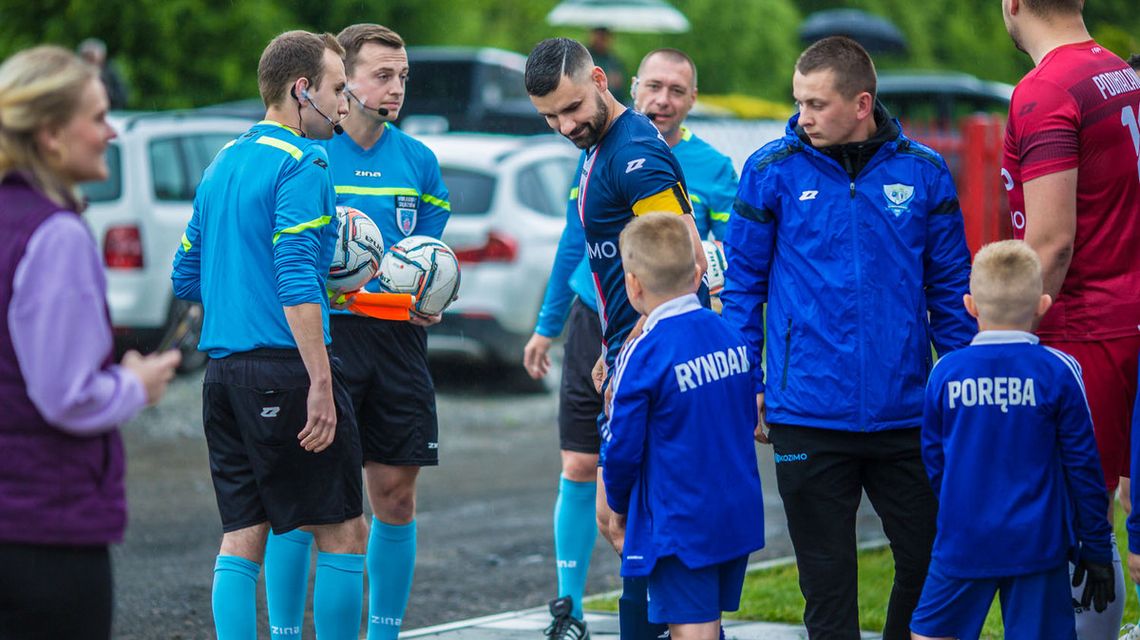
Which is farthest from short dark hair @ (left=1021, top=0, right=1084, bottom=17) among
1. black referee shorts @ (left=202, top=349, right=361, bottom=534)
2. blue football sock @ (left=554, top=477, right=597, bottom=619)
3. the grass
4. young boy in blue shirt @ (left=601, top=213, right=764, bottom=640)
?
blue football sock @ (left=554, top=477, right=597, bottom=619)

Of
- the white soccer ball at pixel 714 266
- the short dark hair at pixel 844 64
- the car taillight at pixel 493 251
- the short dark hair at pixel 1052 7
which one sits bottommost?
the car taillight at pixel 493 251

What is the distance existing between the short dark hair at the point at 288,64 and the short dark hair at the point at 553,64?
71 cm

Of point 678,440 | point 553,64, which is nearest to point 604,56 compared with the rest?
point 553,64

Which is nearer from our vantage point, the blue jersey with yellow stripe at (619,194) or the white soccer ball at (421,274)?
the blue jersey with yellow stripe at (619,194)

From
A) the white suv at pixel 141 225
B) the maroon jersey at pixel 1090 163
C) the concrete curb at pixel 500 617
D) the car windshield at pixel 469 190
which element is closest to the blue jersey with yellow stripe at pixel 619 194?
the maroon jersey at pixel 1090 163

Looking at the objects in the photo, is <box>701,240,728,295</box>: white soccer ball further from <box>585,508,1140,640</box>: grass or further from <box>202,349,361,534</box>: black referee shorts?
<box>202,349,361,534</box>: black referee shorts

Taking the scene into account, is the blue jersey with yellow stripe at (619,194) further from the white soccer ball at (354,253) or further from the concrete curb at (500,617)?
the concrete curb at (500,617)

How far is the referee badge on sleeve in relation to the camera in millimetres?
5980

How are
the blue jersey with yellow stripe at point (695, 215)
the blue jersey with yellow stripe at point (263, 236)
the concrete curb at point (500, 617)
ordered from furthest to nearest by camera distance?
the blue jersey with yellow stripe at point (695, 215) < the concrete curb at point (500, 617) < the blue jersey with yellow stripe at point (263, 236)

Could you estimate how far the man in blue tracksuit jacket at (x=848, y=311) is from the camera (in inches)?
193

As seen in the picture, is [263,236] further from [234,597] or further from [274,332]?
[234,597]

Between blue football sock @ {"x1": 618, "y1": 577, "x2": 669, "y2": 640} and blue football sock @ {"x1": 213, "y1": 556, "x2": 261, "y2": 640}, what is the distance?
1241 millimetres

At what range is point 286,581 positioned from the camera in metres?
5.40

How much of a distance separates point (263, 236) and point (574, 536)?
211cm
